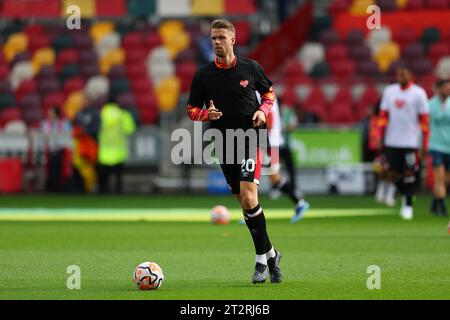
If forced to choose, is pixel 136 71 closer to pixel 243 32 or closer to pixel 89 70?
pixel 89 70

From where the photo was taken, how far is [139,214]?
21078 mm

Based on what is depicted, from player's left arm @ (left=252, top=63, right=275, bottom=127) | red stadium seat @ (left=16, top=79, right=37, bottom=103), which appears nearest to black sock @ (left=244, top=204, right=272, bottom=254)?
player's left arm @ (left=252, top=63, right=275, bottom=127)

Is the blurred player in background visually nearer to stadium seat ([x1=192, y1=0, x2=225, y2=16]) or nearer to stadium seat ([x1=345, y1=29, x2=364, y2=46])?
stadium seat ([x1=345, y1=29, x2=364, y2=46])

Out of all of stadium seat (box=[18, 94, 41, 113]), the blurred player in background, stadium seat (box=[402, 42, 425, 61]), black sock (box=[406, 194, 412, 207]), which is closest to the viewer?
black sock (box=[406, 194, 412, 207])

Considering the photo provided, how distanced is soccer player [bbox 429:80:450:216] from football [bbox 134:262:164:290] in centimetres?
1089

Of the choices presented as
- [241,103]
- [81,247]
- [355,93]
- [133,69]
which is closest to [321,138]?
[355,93]

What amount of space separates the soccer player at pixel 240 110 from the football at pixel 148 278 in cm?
104

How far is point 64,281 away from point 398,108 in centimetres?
1011

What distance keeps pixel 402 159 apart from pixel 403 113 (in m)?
0.81

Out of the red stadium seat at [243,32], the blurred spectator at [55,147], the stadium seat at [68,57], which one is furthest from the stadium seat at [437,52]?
the stadium seat at [68,57]

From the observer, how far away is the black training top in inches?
426

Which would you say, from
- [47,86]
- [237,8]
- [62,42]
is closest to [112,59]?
[62,42]

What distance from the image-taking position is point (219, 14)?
34406mm
